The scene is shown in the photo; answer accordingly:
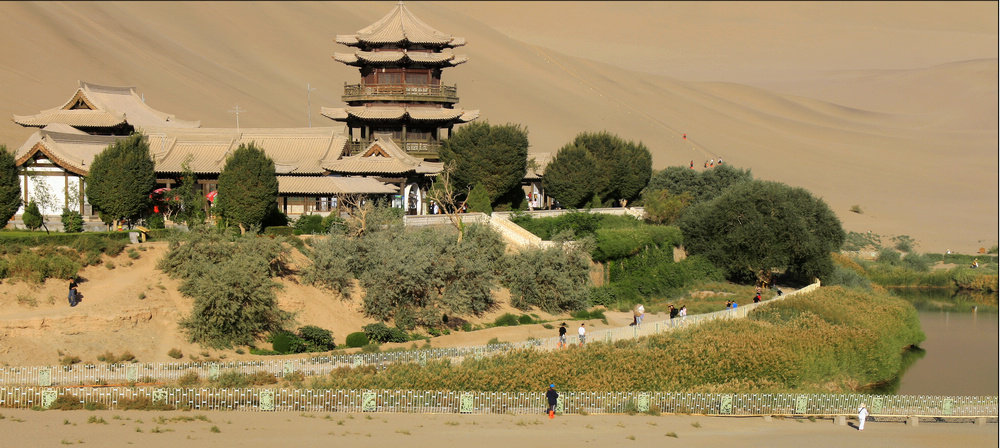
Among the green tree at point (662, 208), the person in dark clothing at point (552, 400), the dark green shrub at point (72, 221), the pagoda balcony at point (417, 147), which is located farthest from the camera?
the green tree at point (662, 208)

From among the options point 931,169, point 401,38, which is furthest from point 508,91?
point 401,38

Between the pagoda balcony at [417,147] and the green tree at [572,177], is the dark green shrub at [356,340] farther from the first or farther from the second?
the pagoda balcony at [417,147]

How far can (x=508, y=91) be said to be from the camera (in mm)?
158000

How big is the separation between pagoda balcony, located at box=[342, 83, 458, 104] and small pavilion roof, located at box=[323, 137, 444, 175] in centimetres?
709

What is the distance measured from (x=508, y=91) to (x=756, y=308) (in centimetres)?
11368

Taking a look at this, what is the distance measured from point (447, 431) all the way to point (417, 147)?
42.4 meters

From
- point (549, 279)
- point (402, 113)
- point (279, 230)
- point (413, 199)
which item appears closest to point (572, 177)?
point (413, 199)

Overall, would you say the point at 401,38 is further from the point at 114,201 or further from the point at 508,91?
the point at 508,91

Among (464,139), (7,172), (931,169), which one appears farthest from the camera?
(931,169)

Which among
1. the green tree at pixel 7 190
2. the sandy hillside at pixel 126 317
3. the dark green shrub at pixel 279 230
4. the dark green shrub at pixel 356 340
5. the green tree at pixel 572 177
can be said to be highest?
the green tree at pixel 572 177

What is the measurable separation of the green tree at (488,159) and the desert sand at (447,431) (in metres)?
32.1

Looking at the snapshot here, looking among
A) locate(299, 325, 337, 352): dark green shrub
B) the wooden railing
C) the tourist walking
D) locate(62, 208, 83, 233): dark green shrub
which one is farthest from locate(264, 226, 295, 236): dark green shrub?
the tourist walking

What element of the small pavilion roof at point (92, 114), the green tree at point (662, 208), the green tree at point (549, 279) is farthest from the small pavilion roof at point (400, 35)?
the green tree at point (549, 279)

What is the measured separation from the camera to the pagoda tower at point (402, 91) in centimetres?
6712
